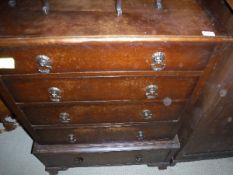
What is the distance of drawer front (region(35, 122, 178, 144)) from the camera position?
4.34 feet

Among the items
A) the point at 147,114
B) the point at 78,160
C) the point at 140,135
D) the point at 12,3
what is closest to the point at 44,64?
the point at 12,3

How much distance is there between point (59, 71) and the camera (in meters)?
0.92

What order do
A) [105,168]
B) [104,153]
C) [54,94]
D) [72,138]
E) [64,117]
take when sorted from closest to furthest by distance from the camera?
[54,94]
[64,117]
[72,138]
[104,153]
[105,168]

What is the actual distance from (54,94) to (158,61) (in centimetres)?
51

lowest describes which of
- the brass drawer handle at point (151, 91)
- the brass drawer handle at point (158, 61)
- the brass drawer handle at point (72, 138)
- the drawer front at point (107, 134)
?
the brass drawer handle at point (72, 138)

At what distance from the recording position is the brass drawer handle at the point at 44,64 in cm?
85

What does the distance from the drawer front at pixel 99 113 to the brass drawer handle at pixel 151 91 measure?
9cm

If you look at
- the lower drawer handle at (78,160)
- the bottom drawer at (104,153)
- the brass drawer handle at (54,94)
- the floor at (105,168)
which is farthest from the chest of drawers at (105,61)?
the floor at (105,168)

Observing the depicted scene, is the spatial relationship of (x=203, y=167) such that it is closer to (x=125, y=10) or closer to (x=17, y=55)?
(x=125, y=10)

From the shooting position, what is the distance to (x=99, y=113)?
3.91 ft

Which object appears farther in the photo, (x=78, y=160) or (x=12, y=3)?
(x=78, y=160)

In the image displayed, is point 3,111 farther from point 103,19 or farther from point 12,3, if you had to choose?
point 103,19

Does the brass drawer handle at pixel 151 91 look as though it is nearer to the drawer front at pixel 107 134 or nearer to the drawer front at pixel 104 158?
the drawer front at pixel 107 134

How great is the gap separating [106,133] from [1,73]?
0.71 meters
